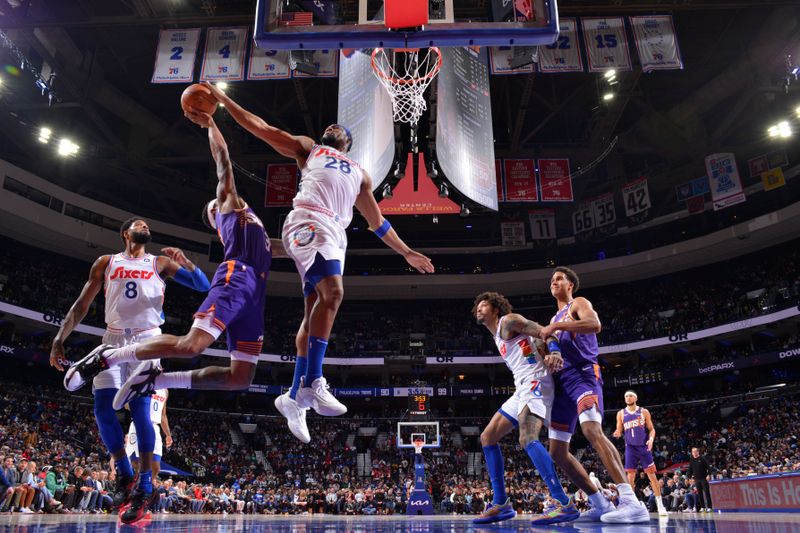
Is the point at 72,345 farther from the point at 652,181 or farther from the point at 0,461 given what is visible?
the point at 652,181

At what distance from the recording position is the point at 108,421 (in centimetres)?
470


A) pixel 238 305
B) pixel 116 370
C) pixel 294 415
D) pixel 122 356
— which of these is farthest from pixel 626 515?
pixel 116 370

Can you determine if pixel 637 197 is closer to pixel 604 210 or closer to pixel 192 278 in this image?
pixel 604 210

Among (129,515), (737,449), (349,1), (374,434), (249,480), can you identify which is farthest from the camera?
(374,434)

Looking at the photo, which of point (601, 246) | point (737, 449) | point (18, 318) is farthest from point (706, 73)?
point (18, 318)

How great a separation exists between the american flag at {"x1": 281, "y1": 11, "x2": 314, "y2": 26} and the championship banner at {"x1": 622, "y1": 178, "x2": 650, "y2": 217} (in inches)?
811

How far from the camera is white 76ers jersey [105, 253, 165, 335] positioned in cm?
503

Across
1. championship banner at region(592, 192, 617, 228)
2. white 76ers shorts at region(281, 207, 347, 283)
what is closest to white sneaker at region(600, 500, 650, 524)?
white 76ers shorts at region(281, 207, 347, 283)

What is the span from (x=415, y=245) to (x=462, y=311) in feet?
17.4

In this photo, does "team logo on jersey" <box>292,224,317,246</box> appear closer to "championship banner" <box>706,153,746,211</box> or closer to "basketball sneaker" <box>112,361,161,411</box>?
"basketball sneaker" <box>112,361,161,411</box>

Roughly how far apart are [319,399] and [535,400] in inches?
90.5

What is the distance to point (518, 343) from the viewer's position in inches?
224

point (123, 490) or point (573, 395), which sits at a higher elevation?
point (573, 395)

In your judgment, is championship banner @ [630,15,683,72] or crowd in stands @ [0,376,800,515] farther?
crowd in stands @ [0,376,800,515]
